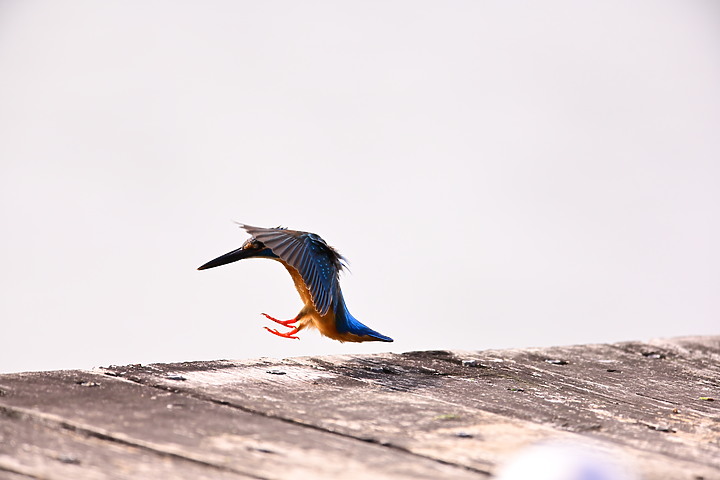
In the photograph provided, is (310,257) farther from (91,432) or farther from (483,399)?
Result: (91,432)

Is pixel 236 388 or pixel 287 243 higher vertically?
pixel 287 243

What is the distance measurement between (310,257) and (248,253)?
0.29 m

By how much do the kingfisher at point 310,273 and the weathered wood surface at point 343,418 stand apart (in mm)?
262

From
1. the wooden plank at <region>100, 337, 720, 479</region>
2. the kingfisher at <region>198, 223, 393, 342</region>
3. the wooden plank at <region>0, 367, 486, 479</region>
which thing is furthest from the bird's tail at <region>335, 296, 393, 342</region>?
the wooden plank at <region>0, 367, 486, 479</region>

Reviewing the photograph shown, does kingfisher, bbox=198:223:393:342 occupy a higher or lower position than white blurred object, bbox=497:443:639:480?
higher

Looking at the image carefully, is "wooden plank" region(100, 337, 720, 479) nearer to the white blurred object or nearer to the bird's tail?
the bird's tail

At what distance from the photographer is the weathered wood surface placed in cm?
209

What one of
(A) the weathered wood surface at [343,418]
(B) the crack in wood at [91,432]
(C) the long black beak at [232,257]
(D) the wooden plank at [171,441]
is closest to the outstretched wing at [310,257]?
(C) the long black beak at [232,257]

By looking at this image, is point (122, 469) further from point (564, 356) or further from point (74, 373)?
point (564, 356)

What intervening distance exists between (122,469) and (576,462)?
3.06ft

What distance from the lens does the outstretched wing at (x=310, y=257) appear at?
373 cm

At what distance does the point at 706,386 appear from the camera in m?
3.58

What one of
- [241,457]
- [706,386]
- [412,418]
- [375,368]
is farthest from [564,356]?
[241,457]

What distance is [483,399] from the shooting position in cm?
298
